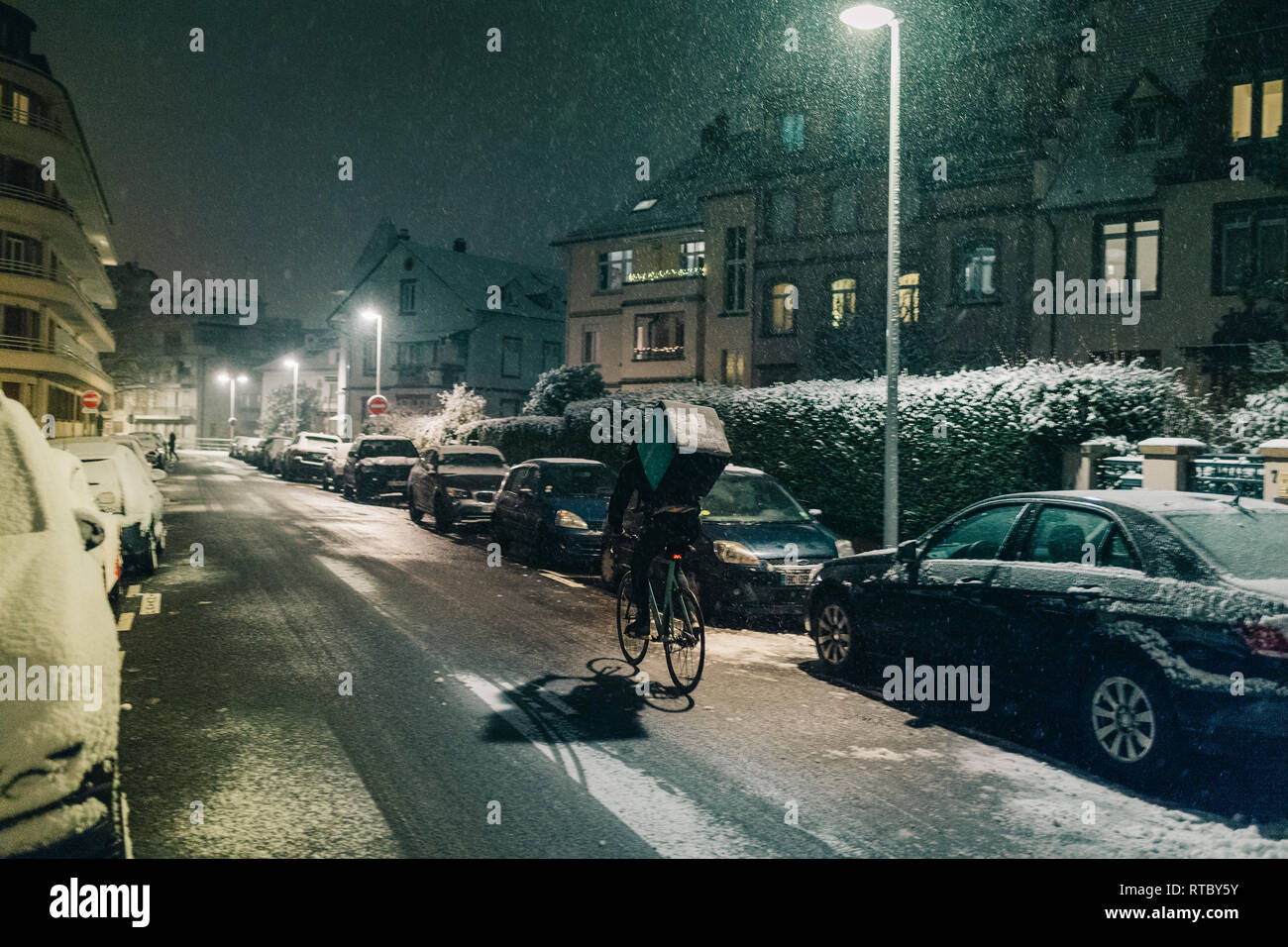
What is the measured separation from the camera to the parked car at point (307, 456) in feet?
136

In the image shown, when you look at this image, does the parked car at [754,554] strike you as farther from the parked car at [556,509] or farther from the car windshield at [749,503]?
the parked car at [556,509]

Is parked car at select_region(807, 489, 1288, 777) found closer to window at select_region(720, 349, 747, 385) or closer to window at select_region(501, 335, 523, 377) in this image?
window at select_region(720, 349, 747, 385)

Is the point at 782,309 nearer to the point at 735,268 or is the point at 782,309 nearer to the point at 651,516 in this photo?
the point at 735,268

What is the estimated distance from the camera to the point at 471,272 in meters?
66.4

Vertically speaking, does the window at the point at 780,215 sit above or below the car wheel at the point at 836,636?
above

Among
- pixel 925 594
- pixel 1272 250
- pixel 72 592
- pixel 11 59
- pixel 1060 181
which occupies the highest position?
pixel 11 59

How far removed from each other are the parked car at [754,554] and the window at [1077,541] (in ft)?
13.4

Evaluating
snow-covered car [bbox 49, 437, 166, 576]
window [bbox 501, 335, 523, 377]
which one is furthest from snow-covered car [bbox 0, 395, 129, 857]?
window [bbox 501, 335, 523, 377]

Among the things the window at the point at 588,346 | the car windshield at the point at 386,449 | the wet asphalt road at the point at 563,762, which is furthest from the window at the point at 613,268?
the wet asphalt road at the point at 563,762

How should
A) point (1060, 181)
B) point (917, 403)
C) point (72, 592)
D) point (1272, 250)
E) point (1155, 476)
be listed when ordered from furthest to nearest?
point (1060, 181)
point (1272, 250)
point (917, 403)
point (1155, 476)
point (72, 592)

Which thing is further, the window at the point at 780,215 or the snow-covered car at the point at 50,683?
the window at the point at 780,215

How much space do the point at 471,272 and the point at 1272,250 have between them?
1925 inches

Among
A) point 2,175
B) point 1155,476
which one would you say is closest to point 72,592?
point 1155,476
